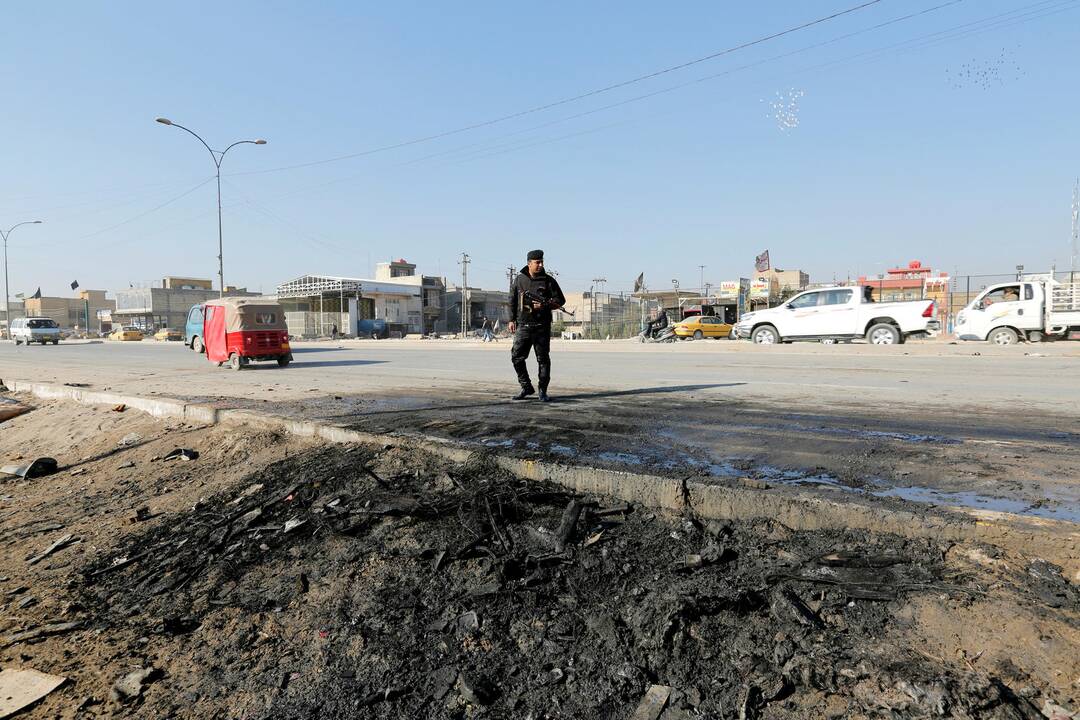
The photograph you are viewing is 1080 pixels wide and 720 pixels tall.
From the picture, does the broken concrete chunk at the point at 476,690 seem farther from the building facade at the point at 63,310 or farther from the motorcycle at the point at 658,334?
the building facade at the point at 63,310

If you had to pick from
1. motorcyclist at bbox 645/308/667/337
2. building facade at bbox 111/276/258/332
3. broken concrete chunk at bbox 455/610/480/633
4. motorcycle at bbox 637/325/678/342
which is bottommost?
broken concrete chunk at bbox 455/610/480/633

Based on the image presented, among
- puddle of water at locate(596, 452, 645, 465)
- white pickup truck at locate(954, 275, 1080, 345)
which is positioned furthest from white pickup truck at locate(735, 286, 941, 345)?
puddle of water at locate(596, 452, 645, 465)

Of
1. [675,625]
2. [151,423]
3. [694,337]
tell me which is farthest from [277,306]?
[694,337]

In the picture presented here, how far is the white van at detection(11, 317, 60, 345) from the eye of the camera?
36594 millimetres

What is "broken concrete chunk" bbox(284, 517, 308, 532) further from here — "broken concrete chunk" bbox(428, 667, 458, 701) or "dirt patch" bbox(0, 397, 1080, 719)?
"broken concrete chunk" bbox(428, 667, 458, 701)

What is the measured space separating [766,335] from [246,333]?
1473 cm

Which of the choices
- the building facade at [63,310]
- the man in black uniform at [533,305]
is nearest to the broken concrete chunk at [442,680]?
the man in black uniform at [533,305]

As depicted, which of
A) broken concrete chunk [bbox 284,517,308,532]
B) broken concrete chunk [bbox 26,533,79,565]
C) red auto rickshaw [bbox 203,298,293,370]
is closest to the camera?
broken concrete chunk [bbox 284,517,308,532]

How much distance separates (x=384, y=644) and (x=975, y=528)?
Result: 8.98 ft

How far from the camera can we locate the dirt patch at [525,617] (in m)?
2.23

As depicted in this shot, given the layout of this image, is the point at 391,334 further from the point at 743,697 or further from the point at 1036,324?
the point at 743,697

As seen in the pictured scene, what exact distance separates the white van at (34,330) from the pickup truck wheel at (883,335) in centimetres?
4306

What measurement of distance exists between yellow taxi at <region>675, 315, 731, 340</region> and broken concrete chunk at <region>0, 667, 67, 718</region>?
1093 inches

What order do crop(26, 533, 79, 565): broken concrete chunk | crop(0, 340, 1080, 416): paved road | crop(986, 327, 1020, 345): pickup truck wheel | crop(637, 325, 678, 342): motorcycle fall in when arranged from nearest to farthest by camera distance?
crop(26, 533, 79, 565): broken concrete chunk, crop(0, 340, 1080, 416): paved road, crop(986, 327, 1020, 345): pickup truck wheel, crop(637, 325, 678, 342): motorcycle
